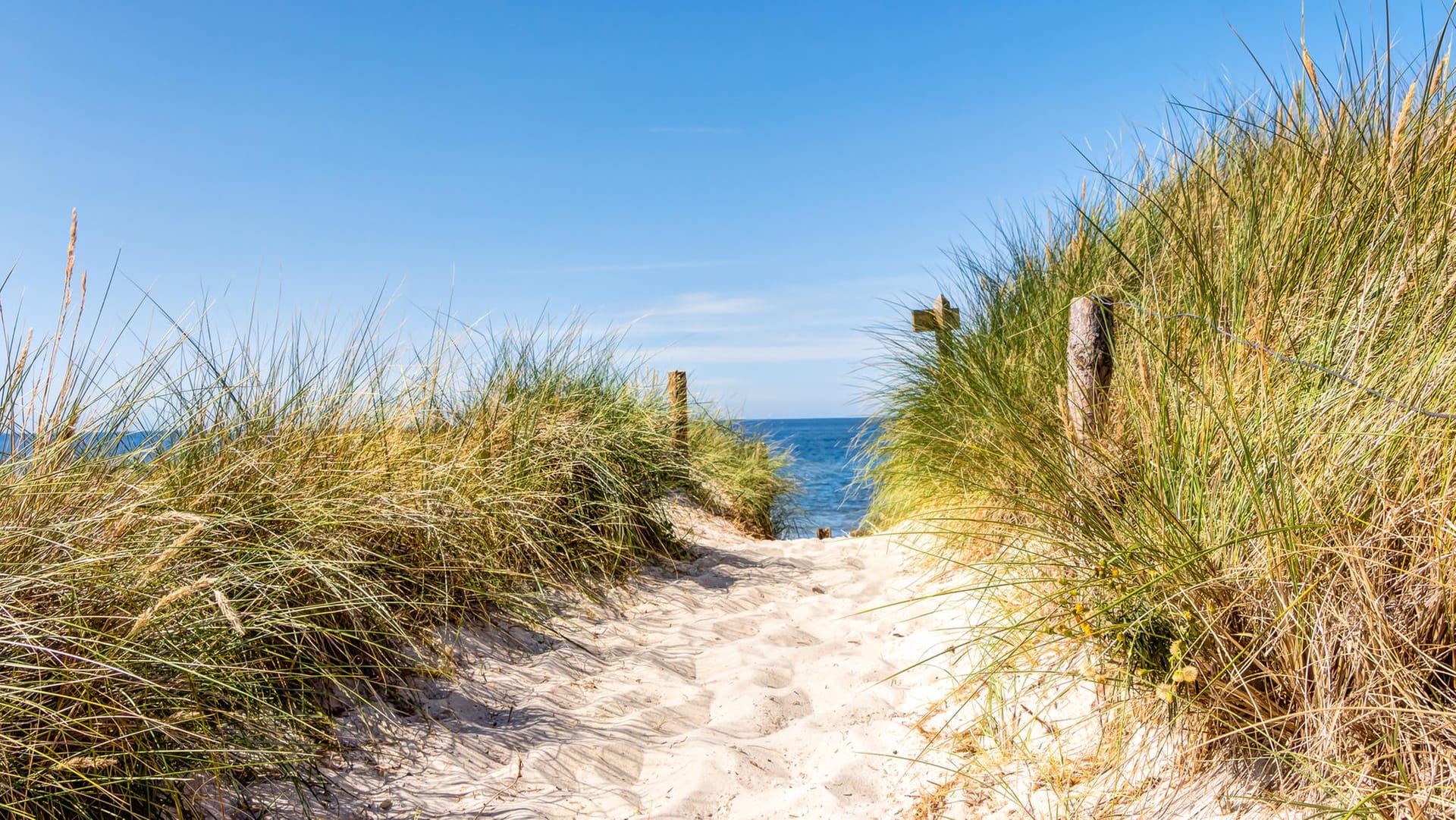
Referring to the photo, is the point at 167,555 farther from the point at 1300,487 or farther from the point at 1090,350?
the point at 1090,350

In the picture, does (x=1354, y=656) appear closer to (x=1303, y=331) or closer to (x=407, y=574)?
(x=1303, y=331)

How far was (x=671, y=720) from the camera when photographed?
2867mm

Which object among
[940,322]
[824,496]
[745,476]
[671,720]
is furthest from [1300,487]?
[824,496]

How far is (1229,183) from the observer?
313 centimetres

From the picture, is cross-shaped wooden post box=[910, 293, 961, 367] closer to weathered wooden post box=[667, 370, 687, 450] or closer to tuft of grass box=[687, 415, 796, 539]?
weathered wooden post box=[667, 370, 687, 450]

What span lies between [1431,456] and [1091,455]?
0.71 m

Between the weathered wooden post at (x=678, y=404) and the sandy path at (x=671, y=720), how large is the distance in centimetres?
136

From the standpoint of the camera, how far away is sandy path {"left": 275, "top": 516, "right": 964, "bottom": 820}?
2291 mm

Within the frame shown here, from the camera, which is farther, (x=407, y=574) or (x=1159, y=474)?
(x=407, y=574)

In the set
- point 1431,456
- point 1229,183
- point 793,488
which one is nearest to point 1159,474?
point 1431,456

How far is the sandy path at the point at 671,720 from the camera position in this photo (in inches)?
90.2

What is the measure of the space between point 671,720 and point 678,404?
330cm

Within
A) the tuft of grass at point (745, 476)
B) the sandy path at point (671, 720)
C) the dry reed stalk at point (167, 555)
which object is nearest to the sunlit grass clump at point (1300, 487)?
the sandy path at point (671, 720)

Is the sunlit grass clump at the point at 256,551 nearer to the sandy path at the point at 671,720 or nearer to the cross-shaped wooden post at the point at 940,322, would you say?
the sandy path at the point at 671,720
